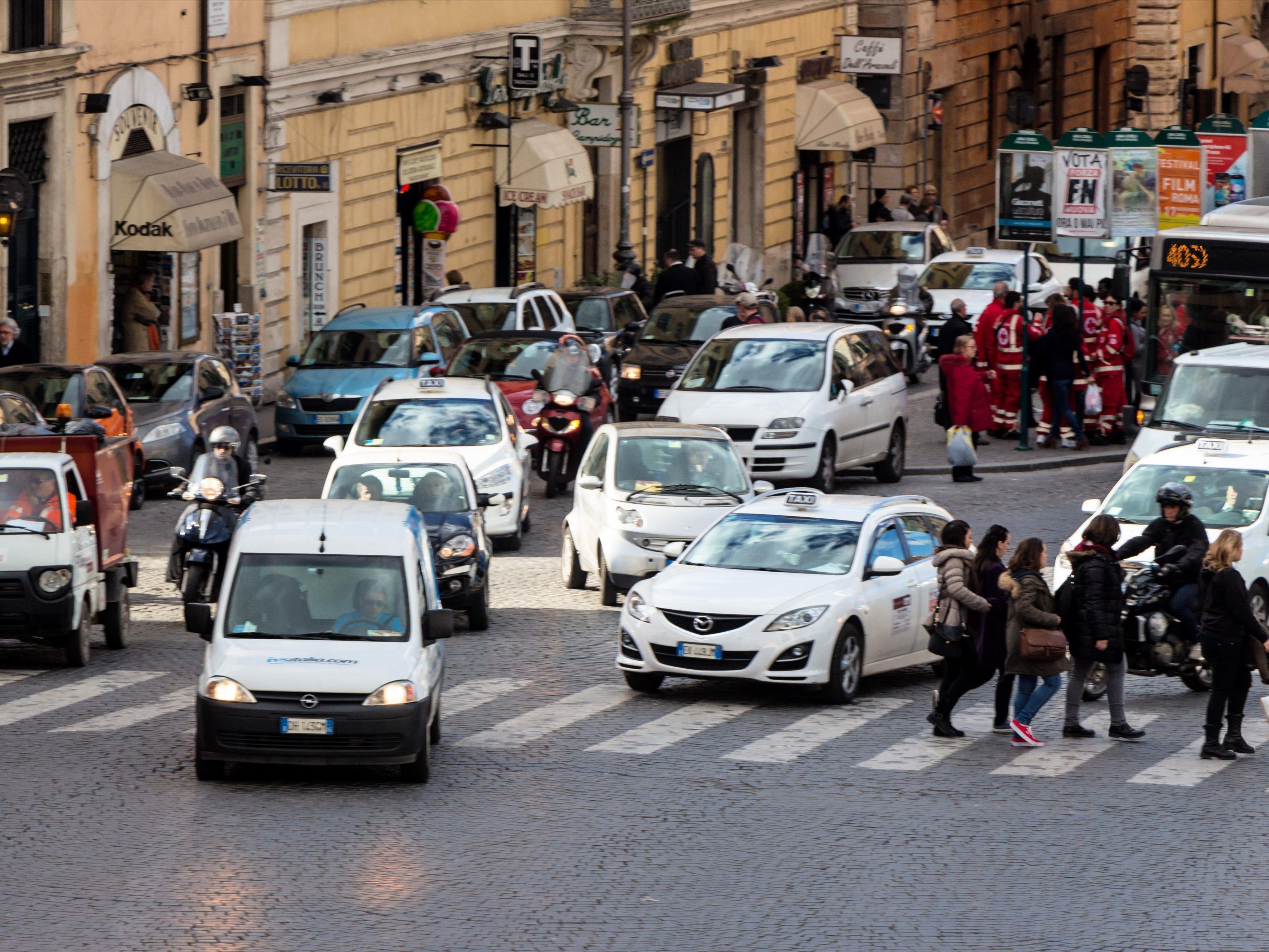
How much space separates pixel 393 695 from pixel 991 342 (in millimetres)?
19335

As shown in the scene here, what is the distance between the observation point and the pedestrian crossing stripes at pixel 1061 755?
51.3ft

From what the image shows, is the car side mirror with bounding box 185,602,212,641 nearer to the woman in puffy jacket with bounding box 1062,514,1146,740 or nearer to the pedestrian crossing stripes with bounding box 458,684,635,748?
the pedestrian crossing stripes with bounding box 458,684,635,748

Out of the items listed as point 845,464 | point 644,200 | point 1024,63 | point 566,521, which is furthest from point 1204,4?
point 566,521

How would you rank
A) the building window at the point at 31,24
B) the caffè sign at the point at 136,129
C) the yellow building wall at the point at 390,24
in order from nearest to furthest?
the building window at the point at 31,24
the caffè sign at the point at 136,129
the yellow building wall at the point at 390,24

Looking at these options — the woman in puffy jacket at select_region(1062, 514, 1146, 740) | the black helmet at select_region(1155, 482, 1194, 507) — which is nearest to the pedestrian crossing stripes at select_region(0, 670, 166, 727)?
the woman in puffy jacket at select_region(1062, 514, 1146, 740)

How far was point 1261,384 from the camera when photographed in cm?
2489

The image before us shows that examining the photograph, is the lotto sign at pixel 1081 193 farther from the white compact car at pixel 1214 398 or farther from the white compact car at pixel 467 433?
the white compact car at pixel 467 433

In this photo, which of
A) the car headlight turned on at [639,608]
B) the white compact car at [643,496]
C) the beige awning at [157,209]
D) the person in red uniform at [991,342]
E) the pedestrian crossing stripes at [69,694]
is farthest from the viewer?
the beige awning at [157,209]

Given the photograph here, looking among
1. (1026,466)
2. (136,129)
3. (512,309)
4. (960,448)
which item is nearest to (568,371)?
(960,448)

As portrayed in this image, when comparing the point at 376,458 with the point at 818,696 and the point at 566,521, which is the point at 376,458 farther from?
the point at 818,696

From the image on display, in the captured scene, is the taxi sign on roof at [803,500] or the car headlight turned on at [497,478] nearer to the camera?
the taxi sign on roof at [803,500]

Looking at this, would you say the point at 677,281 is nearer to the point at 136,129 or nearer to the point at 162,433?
the point at 136,129

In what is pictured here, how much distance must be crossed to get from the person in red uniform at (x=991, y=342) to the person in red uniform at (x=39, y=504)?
16398 mm

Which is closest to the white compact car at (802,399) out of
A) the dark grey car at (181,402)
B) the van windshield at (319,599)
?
the dark grey car at (181,402)
